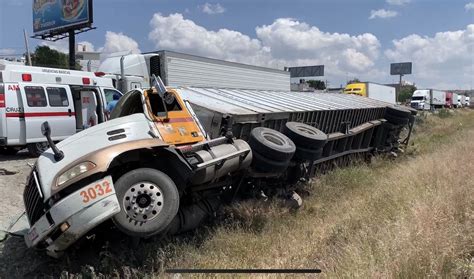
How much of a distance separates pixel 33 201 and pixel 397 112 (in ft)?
39.0

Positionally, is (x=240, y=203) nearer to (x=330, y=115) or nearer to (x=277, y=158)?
(x=277, y=158)

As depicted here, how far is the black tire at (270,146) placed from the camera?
21.5 feet

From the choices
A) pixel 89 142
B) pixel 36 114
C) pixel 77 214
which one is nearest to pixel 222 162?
pixel 89 142

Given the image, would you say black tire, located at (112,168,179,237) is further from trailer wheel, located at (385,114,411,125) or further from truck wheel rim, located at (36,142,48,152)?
trailer wheel, located at (385,114,411,125)

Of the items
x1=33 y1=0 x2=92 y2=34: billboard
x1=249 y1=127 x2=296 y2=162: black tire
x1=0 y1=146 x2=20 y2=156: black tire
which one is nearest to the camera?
x1=249 y1=127 x2=296 y2=162: black tire

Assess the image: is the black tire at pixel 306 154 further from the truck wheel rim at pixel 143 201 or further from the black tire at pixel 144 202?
the truck wheel rim at pixel 143 201

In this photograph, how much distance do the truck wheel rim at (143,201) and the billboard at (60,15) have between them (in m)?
30.5

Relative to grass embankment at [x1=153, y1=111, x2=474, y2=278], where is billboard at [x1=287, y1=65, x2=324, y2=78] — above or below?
above

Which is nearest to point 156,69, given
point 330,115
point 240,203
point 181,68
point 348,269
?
point 181,68

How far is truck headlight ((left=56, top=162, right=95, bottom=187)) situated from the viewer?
484cm

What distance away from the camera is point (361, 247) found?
4910 millimetres

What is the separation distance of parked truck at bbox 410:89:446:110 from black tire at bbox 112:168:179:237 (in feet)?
188

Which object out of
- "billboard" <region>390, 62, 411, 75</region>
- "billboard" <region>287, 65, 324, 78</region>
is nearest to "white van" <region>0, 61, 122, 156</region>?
"billboard" <region>287, 65, 324, 78</region>

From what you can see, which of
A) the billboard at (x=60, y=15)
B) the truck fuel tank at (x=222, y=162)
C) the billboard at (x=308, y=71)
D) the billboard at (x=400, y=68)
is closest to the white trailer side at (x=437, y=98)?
the billboard at (x=308, y=71)
